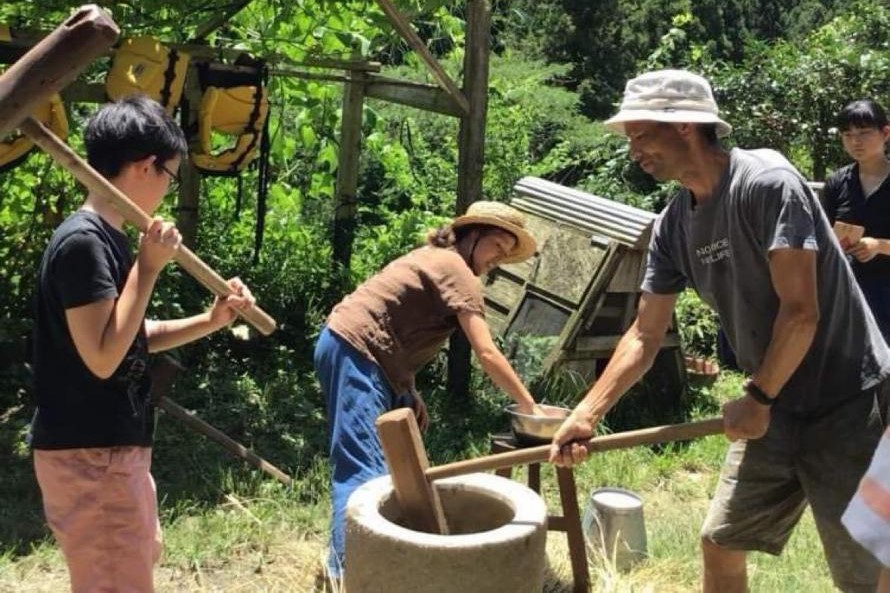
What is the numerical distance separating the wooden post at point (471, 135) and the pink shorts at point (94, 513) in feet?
12.4

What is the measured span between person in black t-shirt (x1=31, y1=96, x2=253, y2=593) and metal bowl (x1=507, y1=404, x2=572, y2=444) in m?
1.42

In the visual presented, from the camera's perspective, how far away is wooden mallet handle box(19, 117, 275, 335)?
205cm

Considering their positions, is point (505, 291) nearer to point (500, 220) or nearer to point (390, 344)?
point (500, 220)

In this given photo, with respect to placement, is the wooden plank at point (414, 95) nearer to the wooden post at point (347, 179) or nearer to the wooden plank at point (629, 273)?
the wooden post at point (347, 179)

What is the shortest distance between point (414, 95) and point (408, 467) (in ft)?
13.2

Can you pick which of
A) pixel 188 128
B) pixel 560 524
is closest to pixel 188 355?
pixel 188 128

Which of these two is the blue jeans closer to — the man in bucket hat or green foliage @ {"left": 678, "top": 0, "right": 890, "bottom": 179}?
the man in bucket hat

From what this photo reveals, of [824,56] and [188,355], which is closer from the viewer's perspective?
[188,355]

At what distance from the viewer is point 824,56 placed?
32.7 feet

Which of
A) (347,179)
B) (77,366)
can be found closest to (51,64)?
(77,366)

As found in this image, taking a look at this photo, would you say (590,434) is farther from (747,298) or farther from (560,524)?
(560,524)

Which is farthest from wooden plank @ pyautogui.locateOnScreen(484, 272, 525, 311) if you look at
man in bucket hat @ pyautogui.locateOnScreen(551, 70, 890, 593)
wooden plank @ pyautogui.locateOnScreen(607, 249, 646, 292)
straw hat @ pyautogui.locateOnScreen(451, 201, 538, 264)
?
man in bucket hat @ pyautogui.locateOnScreen(551, 70, 890, 593)

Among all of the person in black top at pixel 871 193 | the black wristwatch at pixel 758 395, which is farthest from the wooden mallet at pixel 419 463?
the person in black top at pixel 871 193

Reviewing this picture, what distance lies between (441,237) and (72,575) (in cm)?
205
